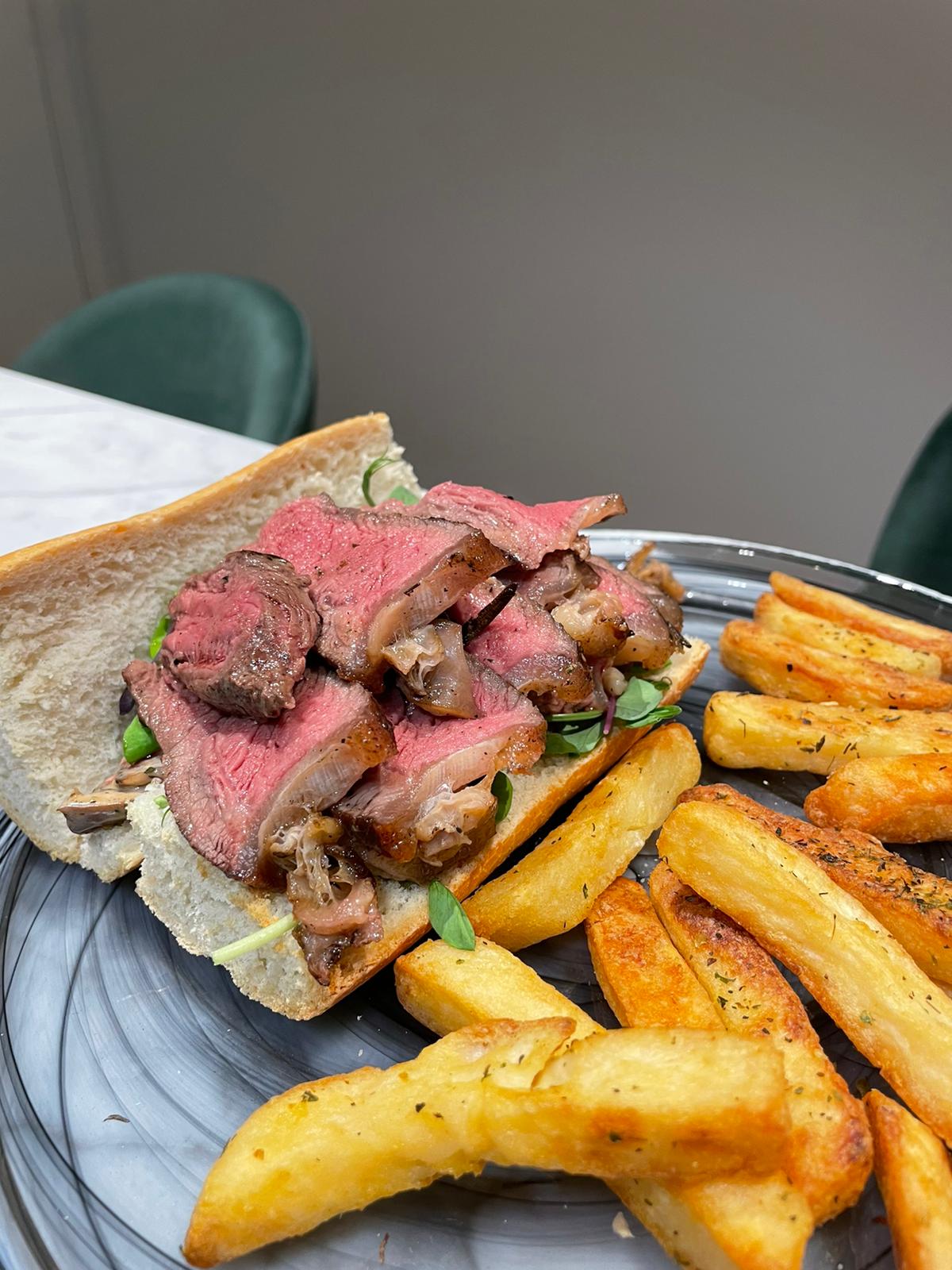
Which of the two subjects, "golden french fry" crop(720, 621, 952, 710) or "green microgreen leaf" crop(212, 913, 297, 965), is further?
"golden french fry" crop(720, 621, 952, 710)

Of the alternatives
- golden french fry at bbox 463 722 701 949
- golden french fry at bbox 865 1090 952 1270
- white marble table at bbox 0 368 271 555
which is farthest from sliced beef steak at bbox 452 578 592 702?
white marble table at bbox 0 368 271 555

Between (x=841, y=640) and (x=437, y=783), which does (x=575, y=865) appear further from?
(x=841, y=640)

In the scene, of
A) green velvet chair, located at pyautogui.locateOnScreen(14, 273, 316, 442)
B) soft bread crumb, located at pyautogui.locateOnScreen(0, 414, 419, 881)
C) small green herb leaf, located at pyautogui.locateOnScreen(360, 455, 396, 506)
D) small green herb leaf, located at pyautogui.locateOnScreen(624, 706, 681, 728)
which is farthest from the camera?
green velvet chair, located at pyautogui.locateOnScreen(14, 273, 316, 442)

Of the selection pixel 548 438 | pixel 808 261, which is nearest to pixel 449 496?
pixel 808 261

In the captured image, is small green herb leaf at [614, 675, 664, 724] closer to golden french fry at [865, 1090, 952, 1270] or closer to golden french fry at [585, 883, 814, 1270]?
golden french fry at [585, 883, 814, 1270]

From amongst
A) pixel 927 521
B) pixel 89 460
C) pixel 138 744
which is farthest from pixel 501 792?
pixel 89 460

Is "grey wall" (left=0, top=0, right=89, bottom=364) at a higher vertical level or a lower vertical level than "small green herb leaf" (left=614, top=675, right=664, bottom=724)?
higher

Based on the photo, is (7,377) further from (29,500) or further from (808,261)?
(808,261)
